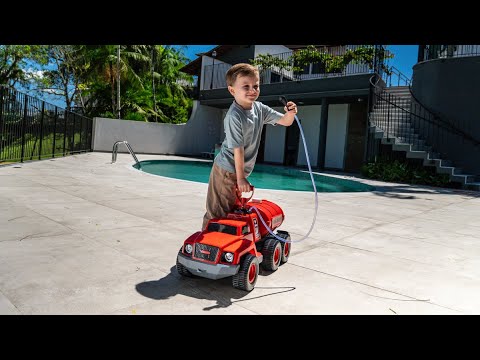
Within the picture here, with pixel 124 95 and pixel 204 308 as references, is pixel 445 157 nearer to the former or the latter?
pixel 204 308

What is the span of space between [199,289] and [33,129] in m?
10.4

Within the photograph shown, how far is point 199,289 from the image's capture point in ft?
8.10

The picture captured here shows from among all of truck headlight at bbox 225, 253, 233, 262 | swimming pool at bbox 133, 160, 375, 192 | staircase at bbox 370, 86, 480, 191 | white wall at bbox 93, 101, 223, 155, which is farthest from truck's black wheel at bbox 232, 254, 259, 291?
white wall at bbox 93, 101, 223, 155

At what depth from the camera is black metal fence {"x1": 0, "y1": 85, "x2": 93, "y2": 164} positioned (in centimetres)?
918

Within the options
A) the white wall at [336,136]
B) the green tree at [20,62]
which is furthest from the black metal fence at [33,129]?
the green tree at [20,62]

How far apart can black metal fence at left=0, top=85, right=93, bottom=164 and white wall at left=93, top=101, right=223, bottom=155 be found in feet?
8.82

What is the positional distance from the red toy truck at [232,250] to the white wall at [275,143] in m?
17.4

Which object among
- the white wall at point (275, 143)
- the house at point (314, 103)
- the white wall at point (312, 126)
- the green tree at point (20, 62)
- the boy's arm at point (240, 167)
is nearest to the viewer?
the boy's arm at point (240, 167)

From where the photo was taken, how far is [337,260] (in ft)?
10.7

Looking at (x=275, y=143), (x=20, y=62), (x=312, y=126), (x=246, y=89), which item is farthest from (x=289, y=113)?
(x=20, y=62)

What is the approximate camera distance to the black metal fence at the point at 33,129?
9.18 m

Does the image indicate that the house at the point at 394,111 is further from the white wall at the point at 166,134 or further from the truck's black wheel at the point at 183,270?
the truck's black wheel at the point at 183,270

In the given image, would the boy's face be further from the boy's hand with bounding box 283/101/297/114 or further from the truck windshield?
the truck windshield
